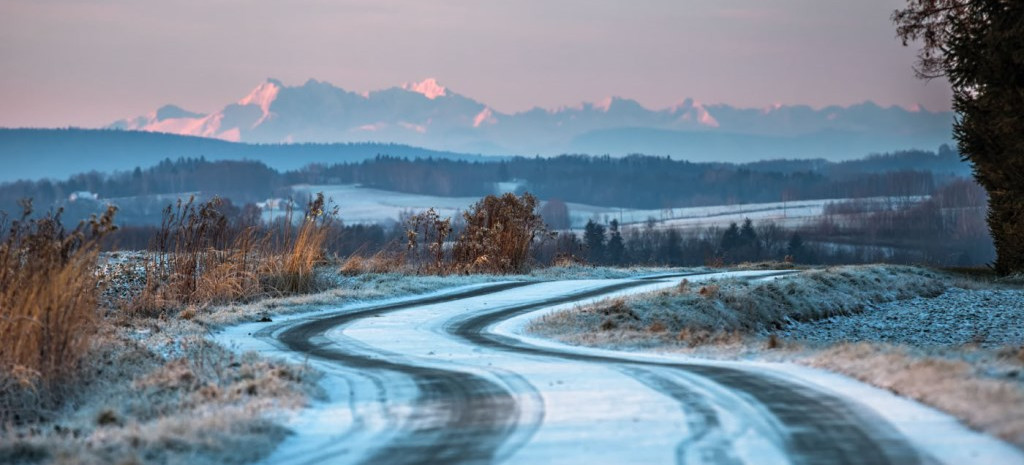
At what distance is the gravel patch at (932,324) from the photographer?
62.4 ft

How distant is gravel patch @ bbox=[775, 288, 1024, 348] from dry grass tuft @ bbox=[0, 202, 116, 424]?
37.0 feet

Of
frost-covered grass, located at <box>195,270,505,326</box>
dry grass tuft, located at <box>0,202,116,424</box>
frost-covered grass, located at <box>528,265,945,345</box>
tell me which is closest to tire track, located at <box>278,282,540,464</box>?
dry grass tuft, located at <box>0,202,116,424</box>

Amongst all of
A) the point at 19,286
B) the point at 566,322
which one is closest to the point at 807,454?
the point at 19,286

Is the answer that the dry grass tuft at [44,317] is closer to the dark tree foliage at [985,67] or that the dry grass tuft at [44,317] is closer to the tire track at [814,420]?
the tire track at [814,420]

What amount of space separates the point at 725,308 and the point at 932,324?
210 inches

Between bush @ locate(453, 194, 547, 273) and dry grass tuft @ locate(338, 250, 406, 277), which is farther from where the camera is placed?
bush @ locate(453, 194, 547, 273)

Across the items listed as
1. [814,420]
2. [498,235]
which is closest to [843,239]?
[498,235]

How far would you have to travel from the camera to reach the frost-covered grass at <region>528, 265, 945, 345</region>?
1462cm

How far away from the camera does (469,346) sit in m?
13.5

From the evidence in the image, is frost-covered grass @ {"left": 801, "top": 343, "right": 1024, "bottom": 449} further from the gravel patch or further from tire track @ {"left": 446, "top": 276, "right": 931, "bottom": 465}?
the gravel patch

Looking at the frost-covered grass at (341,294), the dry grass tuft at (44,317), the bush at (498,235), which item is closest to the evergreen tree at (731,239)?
the bush at (498,235)

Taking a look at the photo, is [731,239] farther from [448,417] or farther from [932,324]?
[448,417]

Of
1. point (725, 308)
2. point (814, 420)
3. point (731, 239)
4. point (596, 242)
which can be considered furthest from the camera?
point (731, 239)

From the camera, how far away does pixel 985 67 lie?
20.5m
